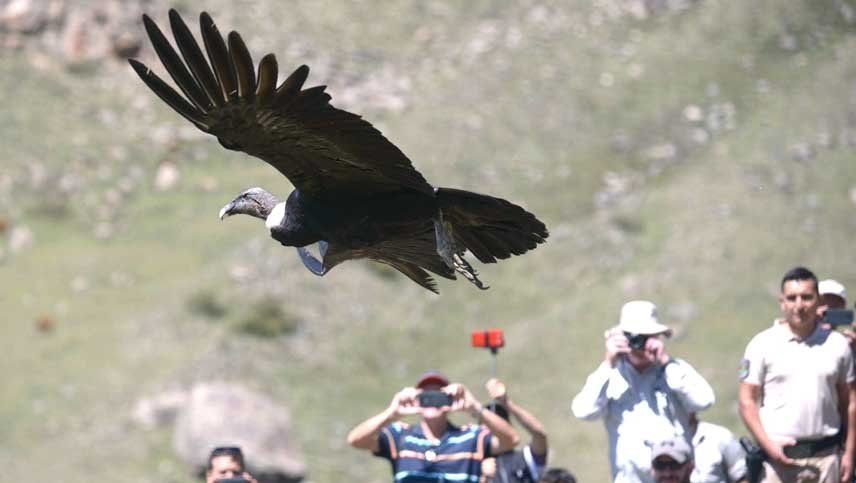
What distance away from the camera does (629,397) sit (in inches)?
352

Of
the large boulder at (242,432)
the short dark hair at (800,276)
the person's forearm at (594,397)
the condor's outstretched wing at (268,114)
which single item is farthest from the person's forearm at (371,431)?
the large boulder at (242,432)

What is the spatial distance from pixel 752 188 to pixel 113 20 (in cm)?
1740

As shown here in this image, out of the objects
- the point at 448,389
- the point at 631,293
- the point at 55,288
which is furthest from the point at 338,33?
the point at 448,389

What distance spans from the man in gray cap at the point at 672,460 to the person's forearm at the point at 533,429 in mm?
982

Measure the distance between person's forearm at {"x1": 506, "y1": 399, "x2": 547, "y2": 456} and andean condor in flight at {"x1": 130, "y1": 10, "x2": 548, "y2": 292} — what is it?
977mm

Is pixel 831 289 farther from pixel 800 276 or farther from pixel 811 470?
pixel 811 470

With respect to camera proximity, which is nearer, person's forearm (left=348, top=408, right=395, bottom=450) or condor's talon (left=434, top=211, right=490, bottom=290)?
condor's talon (left=434, top=211, right=490, bottom=290)

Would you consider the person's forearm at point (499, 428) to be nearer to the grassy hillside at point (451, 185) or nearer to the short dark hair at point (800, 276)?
the short dark hair at point (800, 276)

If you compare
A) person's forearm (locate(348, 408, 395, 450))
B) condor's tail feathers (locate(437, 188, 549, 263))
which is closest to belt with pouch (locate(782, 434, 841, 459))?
condor's tail feathers (locate(437, 188, 549, 263))

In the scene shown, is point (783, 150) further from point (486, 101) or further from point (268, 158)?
point (268, 158)

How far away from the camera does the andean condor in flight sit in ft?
23.3

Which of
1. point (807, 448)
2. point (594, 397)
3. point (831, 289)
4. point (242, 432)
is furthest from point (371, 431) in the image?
point (242, 432)

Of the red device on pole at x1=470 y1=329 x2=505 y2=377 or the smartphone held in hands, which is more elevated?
the red device on pole at x1=470 y1=329 x2=505 y2=377

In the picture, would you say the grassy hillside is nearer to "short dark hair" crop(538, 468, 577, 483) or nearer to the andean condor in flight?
"short dark hair" crop(538, 468, 577, 483)
